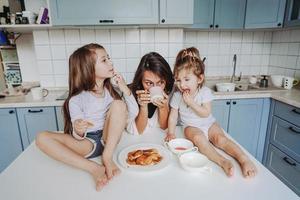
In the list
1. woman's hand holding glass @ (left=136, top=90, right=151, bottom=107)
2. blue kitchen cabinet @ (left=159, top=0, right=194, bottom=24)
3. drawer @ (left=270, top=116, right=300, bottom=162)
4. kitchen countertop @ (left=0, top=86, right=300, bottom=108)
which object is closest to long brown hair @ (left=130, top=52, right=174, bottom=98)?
woman's hand holding glass @ (left=136, top=90, right=151, bottom=107)

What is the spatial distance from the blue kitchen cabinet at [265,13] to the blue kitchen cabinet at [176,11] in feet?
2.26

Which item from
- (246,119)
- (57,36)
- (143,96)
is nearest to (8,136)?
(57,36)

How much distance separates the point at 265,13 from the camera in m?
2.07

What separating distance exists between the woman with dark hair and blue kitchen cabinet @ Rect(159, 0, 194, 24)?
67 cm

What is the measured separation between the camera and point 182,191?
662mm

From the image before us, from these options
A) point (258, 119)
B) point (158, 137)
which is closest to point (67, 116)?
point (158, 137)

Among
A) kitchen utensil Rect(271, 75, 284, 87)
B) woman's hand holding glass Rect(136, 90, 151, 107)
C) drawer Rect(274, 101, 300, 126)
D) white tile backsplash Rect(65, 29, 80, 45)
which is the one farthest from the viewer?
kitchen utensil Rect(271, 75, 284, 87)

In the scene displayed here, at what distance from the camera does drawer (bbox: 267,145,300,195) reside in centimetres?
173

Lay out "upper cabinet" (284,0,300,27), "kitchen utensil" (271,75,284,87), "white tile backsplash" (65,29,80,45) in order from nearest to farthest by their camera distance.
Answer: "upper cabinet" (284,0,300,27) → "white tile backsplash" (65,29,80,45) → "kitchen utensil" (271,75,284,87)

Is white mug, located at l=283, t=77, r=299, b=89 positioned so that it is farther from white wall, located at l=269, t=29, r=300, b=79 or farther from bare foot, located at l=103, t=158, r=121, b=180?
bare foot, located at l=103, t=158, r=121, b=180

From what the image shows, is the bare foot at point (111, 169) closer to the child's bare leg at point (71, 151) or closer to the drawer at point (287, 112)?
the child's bare leg at point (71, 151)

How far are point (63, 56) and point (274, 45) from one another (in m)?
2.35

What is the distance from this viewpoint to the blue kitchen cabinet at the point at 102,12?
5.62 feet

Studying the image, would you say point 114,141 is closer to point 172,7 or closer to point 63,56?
point 172,7
